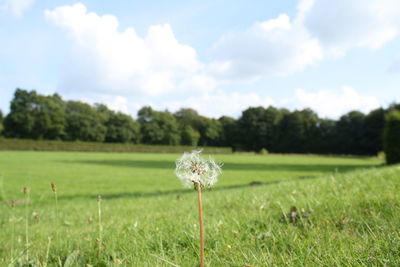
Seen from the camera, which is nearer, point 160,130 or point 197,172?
point 197,172

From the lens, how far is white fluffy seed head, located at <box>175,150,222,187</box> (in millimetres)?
1056

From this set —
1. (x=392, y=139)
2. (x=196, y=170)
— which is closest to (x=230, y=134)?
(x=392, y=139)

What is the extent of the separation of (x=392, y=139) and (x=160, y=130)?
80.1m

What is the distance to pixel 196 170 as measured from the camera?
1.07 m

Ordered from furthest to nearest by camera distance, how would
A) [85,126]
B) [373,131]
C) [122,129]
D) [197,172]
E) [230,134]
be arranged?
[230,134] → [122,129] → [85,126] → [373,131] → [197,172]

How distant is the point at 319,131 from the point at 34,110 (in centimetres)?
8604

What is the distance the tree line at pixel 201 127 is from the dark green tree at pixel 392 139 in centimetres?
4774

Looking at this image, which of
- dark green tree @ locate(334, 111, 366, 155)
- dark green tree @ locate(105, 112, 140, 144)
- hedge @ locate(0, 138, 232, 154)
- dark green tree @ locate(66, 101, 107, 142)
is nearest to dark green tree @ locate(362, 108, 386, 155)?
dark green tree @ locate(334, 111, 366, 155)

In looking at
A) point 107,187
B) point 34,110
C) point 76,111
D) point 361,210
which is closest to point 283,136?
point 76,111

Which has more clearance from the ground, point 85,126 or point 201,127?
point 85,126

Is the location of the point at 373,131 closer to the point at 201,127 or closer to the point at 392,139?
the point at 392,139

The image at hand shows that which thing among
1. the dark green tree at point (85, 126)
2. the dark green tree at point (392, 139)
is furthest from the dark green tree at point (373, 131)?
the dark green tree at point (85, 126)

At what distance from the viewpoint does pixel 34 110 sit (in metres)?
84.7

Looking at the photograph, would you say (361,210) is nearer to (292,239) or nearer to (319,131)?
(292,239)
